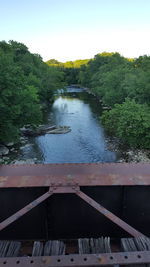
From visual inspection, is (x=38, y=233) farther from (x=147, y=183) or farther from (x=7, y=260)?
(x=147, y=183)

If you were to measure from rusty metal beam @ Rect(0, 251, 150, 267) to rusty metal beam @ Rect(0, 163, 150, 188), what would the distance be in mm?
968

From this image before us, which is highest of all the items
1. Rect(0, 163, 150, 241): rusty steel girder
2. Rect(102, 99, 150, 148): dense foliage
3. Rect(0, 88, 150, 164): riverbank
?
Rect(0, 163, 150, 241): rusty steel girder

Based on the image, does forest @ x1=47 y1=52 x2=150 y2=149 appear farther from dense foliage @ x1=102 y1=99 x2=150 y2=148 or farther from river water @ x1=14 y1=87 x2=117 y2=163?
river water @ x1=14 y1=87 x2=117 y2=163

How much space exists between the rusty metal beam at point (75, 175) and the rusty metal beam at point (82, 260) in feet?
3.17

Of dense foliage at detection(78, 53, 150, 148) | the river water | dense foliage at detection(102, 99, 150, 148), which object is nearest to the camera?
dense foliage at detection(102, 99, 150, 148)

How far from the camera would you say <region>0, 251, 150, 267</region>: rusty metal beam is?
1530mm

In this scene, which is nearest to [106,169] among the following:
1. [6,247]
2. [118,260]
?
[118,260]

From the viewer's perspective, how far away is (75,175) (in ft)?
8.84

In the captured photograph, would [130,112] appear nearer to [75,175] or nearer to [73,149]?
[73,149]

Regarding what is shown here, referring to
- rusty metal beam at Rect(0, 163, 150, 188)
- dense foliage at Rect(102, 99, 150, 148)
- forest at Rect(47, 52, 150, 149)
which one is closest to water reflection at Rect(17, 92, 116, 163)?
forest at Rect(47, 52, 150, 149)

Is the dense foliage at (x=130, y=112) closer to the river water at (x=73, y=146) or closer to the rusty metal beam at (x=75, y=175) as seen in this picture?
the river water at (x=73, y=146)

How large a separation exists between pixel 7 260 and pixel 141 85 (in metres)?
18.3

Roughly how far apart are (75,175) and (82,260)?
1222 millimetres

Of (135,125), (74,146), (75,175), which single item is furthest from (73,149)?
(75,175)
